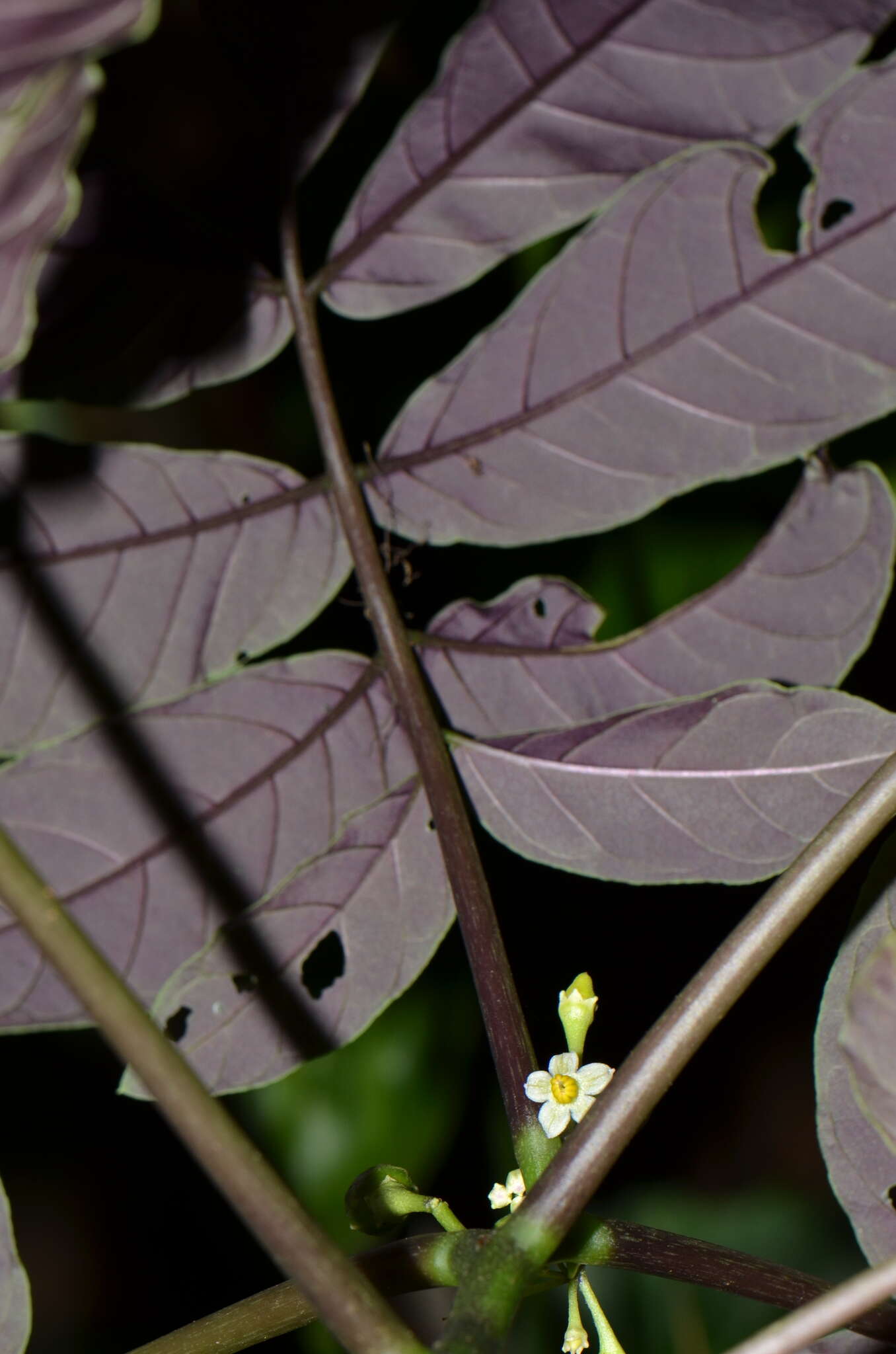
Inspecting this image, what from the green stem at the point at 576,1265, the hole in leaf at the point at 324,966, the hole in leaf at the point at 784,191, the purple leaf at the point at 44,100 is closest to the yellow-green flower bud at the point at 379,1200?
the green stem at the point at 576,1265

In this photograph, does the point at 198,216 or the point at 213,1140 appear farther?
the point at 198,216

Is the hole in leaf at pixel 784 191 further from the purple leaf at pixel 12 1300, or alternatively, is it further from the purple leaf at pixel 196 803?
the purple leaf at pixel 12 1300

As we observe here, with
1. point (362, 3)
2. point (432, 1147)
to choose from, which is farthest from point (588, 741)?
point (432, 1147)

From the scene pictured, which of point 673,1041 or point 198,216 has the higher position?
point 198,216

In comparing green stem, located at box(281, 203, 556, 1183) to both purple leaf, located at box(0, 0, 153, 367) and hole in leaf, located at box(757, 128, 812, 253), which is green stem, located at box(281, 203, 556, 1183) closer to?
purple leaf, located at box(0, 0, 153, 367)

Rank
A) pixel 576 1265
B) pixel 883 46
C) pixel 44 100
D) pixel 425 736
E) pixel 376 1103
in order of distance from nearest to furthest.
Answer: pixel 44 100, pixel 576 1265, pixel 425 736, pixel 883 46, pixel 376 1103

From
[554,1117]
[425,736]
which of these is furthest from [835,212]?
[554,1117]

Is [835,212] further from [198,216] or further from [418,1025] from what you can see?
[418,1025]
